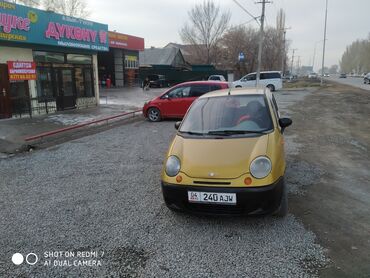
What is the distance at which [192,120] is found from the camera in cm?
492

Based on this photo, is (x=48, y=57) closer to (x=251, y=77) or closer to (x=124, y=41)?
(x=251, y=77)

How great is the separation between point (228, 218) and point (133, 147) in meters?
4.79

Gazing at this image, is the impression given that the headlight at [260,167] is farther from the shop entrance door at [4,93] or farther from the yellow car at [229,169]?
the shop entrance door at [4,93]

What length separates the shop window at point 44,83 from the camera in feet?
46.3

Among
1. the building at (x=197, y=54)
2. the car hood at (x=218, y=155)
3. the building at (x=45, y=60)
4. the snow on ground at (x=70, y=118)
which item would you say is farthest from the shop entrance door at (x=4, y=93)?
the building at (x=197, y=54)

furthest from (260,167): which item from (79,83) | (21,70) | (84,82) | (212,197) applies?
(84,82)

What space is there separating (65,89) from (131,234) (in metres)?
13.6

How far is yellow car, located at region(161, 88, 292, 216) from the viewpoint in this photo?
11.8ft

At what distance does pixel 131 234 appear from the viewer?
3811 millimetres

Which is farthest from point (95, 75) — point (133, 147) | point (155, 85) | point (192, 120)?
point (155, 85)

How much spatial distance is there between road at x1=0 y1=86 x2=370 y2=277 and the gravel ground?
0.01 m

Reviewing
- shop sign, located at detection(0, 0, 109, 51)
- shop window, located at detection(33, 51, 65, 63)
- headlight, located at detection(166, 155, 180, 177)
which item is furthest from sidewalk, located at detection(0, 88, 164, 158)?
headlight, located at detection(166, 155, 180, 177)

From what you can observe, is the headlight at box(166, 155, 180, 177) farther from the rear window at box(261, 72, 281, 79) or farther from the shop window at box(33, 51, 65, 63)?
the rear window at box(261, 72, 281, 79)

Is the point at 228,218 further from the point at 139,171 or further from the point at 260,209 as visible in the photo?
the point at 139,171
